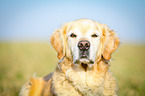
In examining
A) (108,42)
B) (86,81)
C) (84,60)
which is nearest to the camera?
(84,60)

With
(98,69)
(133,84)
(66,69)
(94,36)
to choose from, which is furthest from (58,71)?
(133,84)

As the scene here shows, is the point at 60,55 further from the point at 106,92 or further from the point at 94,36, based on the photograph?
the point at 106,92

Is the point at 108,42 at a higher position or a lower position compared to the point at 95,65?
higher

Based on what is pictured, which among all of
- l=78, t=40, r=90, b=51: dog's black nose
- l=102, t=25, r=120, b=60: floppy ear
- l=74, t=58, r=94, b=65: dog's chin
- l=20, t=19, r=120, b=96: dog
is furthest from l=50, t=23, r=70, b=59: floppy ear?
l=102, t=25, r=120, b=60: floppy ear

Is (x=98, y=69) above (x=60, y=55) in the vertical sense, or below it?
below

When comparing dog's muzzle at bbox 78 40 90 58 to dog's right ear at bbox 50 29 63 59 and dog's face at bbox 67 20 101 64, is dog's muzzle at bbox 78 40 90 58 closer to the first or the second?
dog's face at bbox 67 20 101 64

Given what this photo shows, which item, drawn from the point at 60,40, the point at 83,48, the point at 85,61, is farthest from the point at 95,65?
the point at 60,40

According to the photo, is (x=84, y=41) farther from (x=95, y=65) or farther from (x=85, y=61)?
(x=95, y=65)
